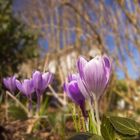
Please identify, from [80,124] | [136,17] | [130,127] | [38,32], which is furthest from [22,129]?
[38,32]

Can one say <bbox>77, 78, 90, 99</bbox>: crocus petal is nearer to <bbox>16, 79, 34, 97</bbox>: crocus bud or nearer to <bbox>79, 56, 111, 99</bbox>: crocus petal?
<bbox>79, 56, 111, 99</bbox>: crocus petal

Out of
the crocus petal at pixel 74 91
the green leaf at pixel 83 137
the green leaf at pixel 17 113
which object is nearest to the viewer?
the green leaf at pixel 83 137

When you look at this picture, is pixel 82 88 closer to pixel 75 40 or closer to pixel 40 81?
pixel 40 81

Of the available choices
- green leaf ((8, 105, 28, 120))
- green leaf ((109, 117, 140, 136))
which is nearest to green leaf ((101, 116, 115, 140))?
green leaf ((109, 117, 140, 136))

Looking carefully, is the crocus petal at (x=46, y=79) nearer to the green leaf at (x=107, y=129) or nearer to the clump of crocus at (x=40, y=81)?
the clump of crocus at (x=40, y=81)

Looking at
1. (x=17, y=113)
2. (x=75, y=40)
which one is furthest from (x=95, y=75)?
(x=75, y=40)

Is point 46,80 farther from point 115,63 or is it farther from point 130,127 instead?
point 115,63

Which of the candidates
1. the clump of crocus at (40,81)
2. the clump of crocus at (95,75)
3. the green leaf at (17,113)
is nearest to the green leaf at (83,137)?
the clump of crocus at (95,75)
